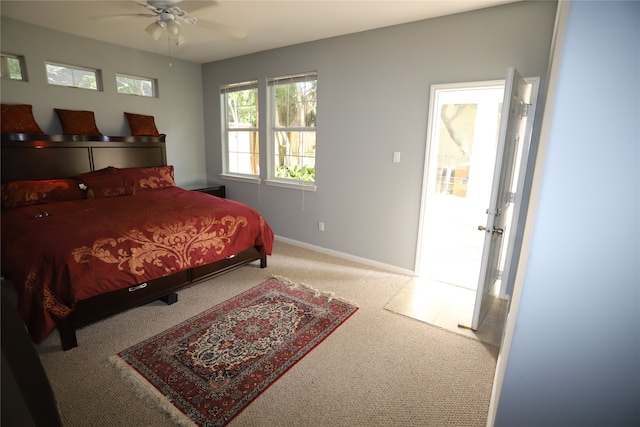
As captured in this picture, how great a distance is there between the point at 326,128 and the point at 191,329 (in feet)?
8.53

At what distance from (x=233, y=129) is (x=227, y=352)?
360cm

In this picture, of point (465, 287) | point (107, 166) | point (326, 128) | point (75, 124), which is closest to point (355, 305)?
point (465, 287)

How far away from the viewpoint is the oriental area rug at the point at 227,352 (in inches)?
71.3

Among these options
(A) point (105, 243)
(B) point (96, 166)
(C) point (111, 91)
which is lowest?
(A) point (105, 243)

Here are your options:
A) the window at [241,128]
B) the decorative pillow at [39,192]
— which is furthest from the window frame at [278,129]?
the decorative pillow at [39,192]

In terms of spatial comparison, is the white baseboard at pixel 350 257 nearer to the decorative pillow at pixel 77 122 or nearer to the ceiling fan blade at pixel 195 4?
the decorative pillow at pixel 77 122

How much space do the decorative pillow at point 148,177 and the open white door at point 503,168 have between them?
372 cm

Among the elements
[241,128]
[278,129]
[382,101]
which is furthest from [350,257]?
[241,128]

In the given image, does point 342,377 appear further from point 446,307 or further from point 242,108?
point 242,108

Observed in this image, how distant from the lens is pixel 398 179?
3.44 m

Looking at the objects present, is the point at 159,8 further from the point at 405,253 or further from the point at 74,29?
the point at 405,253

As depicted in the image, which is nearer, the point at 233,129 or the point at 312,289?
the point at 312,289

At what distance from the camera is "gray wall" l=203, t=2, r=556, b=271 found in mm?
2721

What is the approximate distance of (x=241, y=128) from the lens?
4824 mm
